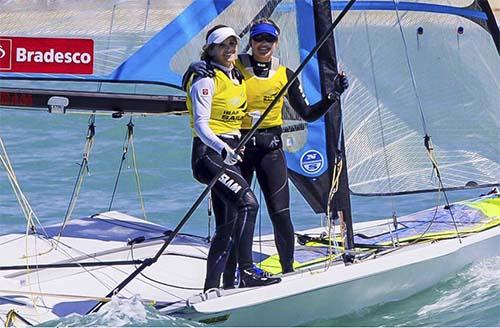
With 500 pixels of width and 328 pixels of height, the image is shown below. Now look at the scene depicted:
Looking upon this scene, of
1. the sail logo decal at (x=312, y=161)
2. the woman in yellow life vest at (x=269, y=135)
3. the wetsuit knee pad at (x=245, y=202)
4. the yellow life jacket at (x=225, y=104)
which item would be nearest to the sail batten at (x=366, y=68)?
the sail logo decal at (x=312, y=161)

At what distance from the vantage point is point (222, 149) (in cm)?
427

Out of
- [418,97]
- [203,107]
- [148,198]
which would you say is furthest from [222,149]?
[148,198]

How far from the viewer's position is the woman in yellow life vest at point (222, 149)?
171 inches

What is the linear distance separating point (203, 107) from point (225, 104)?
0.14 meters

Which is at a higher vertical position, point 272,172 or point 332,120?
point 332,120

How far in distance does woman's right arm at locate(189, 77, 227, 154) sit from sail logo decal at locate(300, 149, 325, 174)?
3.10 ft

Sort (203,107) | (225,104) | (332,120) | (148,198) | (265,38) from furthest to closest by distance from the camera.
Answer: (148,198), (332,120), (265,38), (225,104), (203,107)

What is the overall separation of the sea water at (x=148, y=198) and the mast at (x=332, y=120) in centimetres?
43

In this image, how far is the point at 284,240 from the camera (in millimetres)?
4703

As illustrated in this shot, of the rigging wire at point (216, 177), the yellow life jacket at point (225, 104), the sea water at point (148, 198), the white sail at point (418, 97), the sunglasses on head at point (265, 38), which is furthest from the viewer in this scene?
the white sail at point (418, 97)

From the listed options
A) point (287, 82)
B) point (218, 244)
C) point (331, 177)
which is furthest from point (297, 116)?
point (218, 244)

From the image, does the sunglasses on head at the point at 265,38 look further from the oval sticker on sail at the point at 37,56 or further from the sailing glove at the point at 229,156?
the oval sticker on sail at the point at 37,56

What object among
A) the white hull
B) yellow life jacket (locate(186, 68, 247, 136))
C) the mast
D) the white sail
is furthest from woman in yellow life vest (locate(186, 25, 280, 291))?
the white sail

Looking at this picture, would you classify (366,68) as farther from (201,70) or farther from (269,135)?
(201,70)
